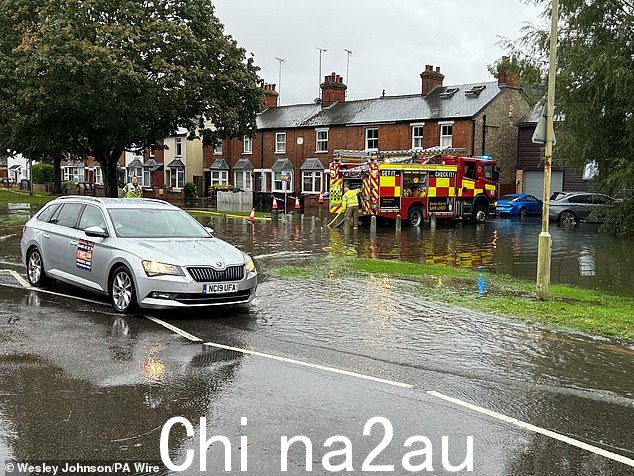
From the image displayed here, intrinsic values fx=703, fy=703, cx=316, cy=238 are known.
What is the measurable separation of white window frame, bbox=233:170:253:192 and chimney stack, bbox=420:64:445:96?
14.0 metres

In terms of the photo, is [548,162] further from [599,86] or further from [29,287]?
[599,86]

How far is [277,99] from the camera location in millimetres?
54156

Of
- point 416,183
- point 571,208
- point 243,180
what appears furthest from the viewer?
point 243,180

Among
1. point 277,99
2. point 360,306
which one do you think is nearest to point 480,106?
point 277,99

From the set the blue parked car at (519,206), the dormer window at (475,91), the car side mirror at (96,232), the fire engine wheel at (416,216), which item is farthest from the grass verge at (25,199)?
the car side mirror at (96,232)

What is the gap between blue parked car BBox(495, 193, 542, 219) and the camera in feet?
125

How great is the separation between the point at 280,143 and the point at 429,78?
11232mm

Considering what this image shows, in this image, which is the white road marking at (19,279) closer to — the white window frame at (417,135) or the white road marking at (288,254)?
the white road marking at (288,254)

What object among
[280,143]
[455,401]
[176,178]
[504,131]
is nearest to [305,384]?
[455,401]

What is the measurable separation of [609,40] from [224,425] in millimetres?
19877

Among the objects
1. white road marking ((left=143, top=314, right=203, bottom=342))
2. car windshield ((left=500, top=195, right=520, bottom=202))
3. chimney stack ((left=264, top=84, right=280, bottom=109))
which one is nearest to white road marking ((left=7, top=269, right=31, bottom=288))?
white road marking ((left=143, top=314, right=203, bottom=342))

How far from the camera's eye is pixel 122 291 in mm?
9414

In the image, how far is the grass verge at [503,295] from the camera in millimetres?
9734

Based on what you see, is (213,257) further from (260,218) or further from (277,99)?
(277,99)
